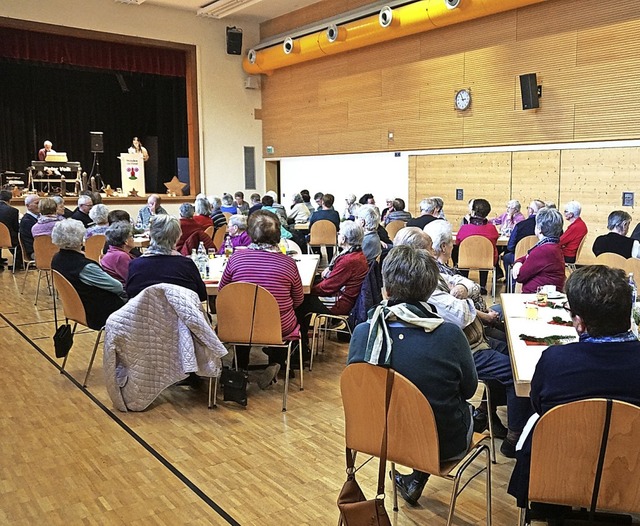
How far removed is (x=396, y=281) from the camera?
8.14ft

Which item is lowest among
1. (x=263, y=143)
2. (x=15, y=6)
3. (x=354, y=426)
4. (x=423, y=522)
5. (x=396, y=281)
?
(x=423, y=522)

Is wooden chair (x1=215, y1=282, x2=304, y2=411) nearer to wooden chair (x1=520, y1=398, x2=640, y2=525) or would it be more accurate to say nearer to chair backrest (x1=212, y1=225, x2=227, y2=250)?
wooden chair (x1=520, y1=398, x2=640, y2=525)

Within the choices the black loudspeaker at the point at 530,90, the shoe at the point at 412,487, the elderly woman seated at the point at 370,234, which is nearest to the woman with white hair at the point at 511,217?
the black loudspeaker at the point at 530,90

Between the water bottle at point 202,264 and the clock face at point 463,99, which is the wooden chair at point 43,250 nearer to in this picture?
the water bottle at point 202,264

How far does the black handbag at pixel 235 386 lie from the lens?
13.6ft

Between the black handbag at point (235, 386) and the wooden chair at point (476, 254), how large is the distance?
374cm

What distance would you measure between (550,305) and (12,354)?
454cm

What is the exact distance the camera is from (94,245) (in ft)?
23.5

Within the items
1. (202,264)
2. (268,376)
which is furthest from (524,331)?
(202,264)

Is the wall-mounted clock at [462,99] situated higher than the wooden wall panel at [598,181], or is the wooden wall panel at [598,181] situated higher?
the wall-mounted clock at [462,99]

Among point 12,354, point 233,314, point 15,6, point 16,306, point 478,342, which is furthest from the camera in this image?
point 15,6

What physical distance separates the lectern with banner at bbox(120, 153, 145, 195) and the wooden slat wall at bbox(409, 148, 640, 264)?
706 centimetres

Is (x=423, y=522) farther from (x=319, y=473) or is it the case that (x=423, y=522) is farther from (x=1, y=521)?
(x=1, y=521)

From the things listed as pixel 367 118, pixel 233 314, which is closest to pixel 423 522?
pixel 233 314
